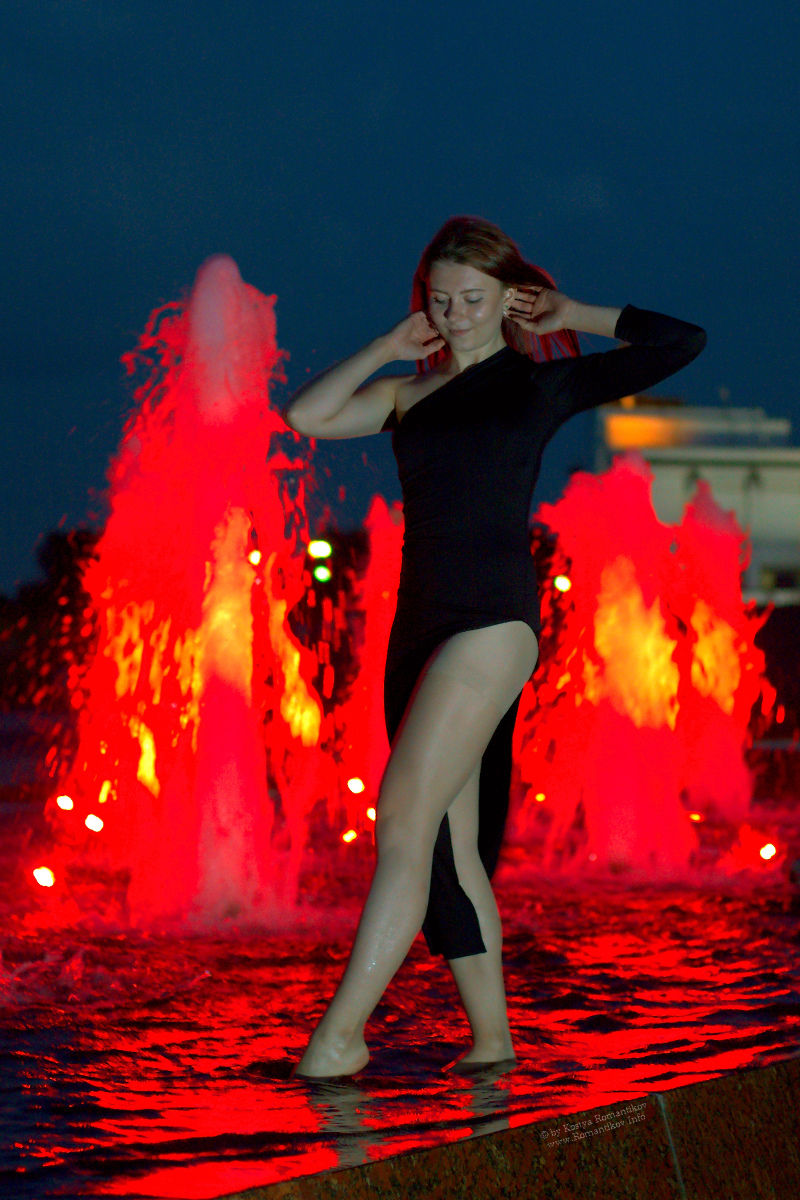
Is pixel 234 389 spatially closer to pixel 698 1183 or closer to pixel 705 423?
pixel 698 1183

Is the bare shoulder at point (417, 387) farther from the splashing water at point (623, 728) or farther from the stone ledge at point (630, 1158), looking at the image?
the splashing water at point (623, 728)

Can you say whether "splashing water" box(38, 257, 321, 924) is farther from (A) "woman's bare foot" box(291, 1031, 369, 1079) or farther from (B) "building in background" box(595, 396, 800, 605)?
(B) "building in background" box(595, 396, 800, 605)

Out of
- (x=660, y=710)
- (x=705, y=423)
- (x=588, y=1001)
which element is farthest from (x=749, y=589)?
(x=588, y=1001)

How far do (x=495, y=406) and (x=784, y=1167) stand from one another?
4.63 ft

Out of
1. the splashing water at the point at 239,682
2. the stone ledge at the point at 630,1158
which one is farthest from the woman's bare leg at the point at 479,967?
the splashing water at the point at 239,682

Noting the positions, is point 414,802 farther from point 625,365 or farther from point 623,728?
point 623,728

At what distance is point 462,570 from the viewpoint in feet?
8.80

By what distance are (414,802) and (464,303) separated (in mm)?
970

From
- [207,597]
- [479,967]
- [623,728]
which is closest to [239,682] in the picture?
[207,597]

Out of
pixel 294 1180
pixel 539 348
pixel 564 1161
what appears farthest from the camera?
pixel 539 348

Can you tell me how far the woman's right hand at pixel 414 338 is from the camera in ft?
9.53

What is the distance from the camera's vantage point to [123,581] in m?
7.54

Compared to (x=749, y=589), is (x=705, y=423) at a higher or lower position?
higher

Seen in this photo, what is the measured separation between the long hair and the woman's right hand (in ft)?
0.14
